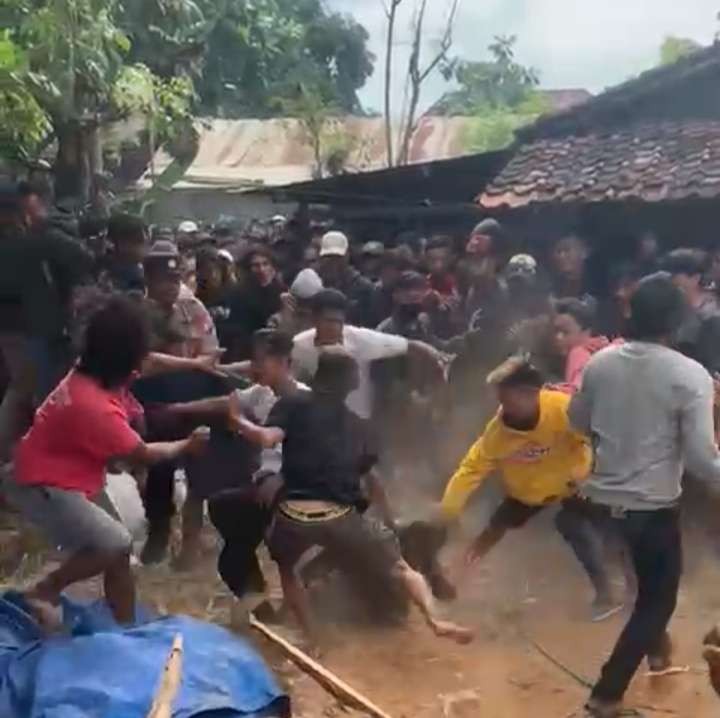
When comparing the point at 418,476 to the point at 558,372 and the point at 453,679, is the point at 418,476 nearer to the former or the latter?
the point at 558,372

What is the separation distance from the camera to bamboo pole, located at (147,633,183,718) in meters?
4.08

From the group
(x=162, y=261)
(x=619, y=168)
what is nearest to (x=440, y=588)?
(x=162, y=261)

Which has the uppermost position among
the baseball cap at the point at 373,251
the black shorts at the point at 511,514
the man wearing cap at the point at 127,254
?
the man wearing cap at the point at 127,254

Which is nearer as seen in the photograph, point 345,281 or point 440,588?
point 440,588

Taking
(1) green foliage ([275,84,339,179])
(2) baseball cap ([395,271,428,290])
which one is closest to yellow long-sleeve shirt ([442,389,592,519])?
(2) baseball cap ([395,271,428,290])

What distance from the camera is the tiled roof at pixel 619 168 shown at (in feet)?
42.7

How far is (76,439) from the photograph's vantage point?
5.88 m

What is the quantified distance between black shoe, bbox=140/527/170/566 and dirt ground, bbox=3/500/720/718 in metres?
0.15

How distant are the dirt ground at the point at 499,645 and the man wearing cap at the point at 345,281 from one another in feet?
8.65

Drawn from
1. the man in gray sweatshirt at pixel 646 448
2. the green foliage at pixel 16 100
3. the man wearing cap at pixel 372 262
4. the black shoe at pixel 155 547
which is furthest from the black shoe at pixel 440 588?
the green foliage at pixel 16 100

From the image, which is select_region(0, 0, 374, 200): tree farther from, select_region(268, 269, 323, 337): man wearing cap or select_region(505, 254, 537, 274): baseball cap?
select_region(505, 254, 537, 274): baseball cap

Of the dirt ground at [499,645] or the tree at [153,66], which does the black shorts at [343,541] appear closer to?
the dirt ground at [499,645]

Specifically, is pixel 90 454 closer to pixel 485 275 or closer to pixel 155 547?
pixel 155 547

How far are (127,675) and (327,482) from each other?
94.8 inches
